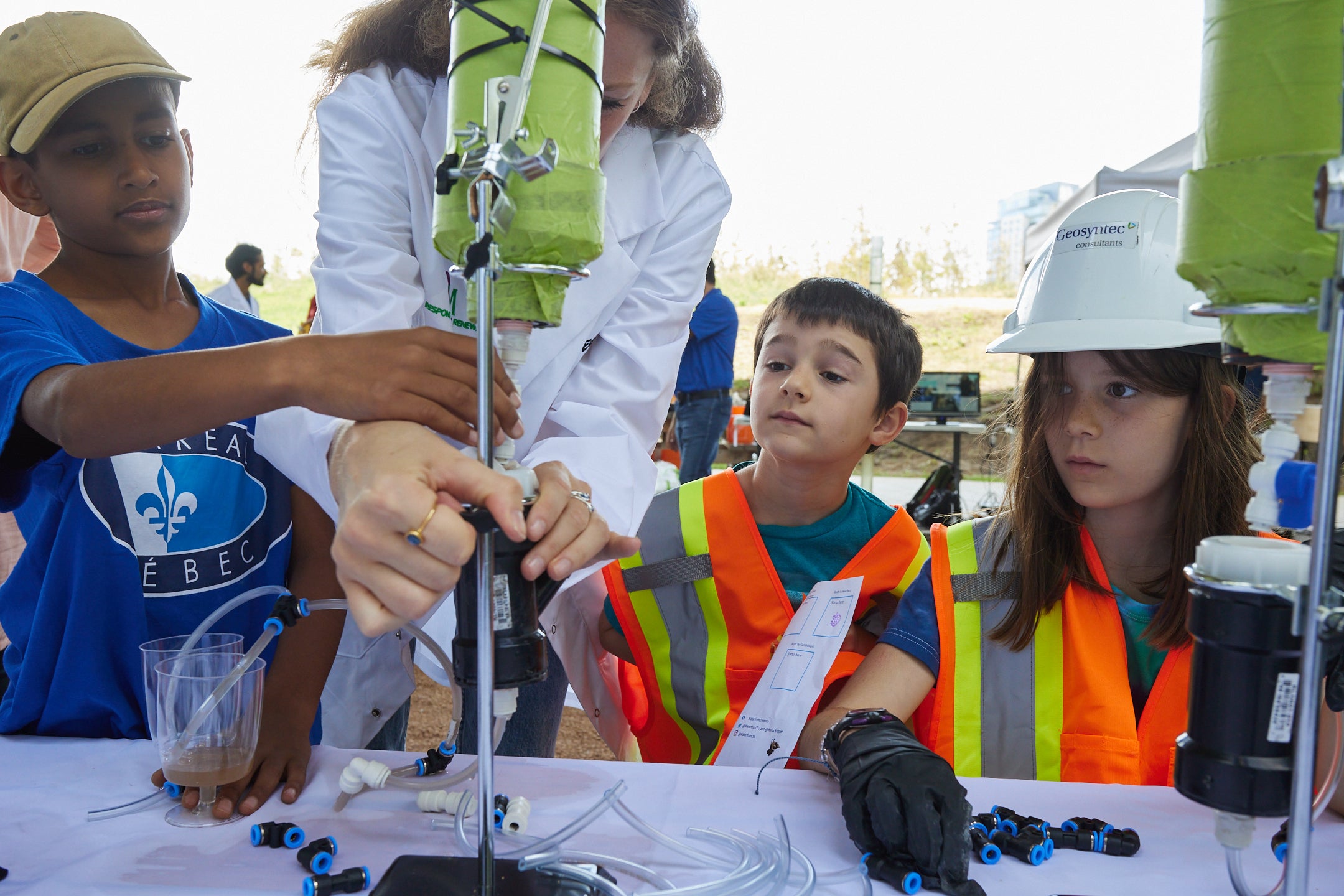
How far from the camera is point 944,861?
0.89 metres

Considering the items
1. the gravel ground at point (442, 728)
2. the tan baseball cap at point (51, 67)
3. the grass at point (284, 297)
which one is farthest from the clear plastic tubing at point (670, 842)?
the grass at point (284, 297)

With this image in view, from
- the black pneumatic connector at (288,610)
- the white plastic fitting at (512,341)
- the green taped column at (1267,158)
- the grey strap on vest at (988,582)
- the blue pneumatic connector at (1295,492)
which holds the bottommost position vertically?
the grey strap on vest at (988,582)

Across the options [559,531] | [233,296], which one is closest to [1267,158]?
[559,531]

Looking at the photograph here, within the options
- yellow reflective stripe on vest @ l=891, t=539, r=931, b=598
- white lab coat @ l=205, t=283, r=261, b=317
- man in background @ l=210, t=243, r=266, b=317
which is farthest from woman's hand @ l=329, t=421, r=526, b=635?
man in background @ l=210, t=243, r=266, b=317

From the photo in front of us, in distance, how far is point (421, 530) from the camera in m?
0.76

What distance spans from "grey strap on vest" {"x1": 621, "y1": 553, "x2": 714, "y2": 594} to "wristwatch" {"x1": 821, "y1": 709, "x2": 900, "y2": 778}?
2.37 ft

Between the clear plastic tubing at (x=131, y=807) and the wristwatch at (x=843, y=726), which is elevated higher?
the wristwatch at (x=843, y=726)

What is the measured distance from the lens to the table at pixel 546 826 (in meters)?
0.89

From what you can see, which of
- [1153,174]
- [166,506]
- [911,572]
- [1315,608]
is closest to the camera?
[1315,608]

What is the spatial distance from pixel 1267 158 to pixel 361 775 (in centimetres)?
108

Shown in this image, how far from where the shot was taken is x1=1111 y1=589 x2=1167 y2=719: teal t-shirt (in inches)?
60.6

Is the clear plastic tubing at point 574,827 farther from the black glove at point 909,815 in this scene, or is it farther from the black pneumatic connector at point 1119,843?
the black pneumatic connector at point 1119,843

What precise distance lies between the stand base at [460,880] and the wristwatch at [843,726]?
37cm

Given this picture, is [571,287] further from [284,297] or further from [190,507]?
[284,297]
